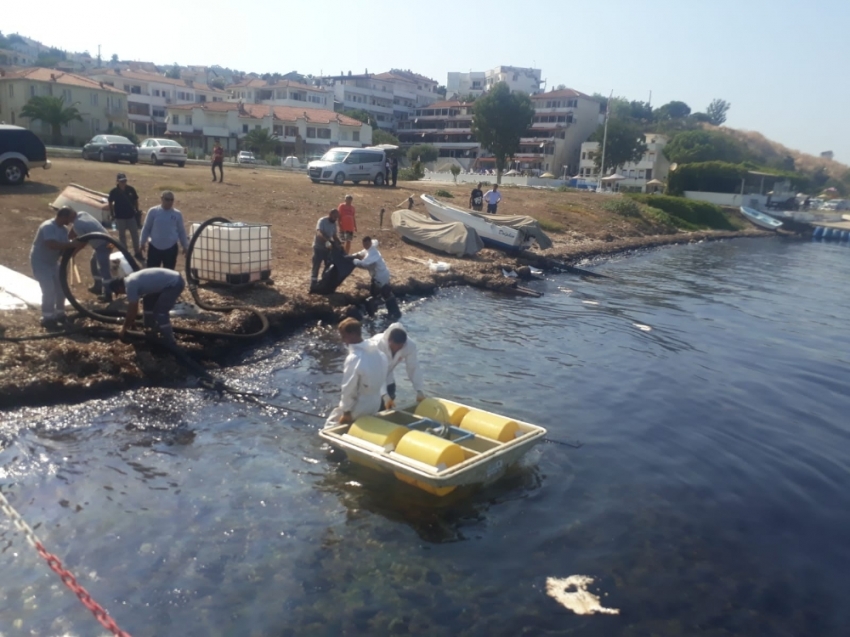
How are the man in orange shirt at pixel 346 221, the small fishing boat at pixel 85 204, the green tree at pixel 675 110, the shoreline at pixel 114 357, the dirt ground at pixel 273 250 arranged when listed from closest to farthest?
the shoreline at pixel 114 357 → the dirt ground at pixel 273 250 → the small fishing boat at pixel 85 204 → the man in orange shirt at pixel 346 221 → the green tree at pixel 675 110

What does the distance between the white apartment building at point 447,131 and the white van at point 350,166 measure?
189ft

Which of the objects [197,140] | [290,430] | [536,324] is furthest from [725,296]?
[197,140]

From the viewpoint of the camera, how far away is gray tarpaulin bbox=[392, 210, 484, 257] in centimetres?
2447

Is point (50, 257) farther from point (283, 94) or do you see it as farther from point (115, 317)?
point (283, 94)

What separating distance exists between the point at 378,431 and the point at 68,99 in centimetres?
7440

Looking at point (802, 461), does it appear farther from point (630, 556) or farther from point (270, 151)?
point (270, 151)

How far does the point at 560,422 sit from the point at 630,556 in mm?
3764

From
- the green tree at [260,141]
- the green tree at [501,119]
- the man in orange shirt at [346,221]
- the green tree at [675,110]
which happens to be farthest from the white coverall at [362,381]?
the green tree at [675,110]

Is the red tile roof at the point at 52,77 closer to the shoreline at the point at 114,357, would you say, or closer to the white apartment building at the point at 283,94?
the white apartment building at the point at 283,94

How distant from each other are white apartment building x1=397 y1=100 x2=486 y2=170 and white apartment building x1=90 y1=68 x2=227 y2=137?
30.8m

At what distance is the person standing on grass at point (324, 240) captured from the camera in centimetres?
1587

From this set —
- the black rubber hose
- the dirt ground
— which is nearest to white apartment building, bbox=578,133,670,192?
the dirt ground

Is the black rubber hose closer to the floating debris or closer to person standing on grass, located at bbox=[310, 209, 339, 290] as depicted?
person standing on grass, located at bbox=[310, 209, 339, 290]

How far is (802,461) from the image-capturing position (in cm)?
1063
